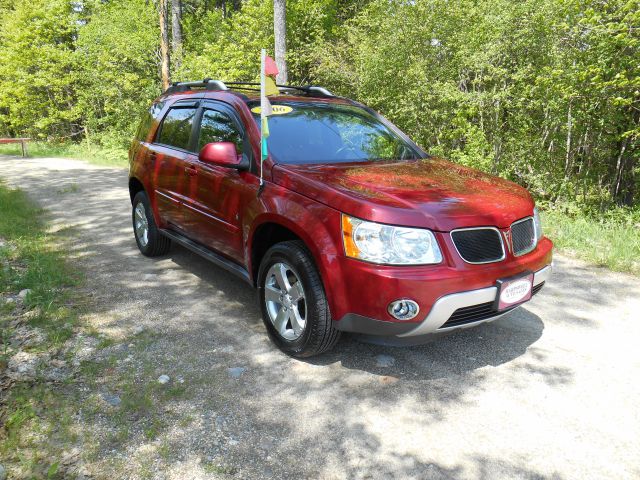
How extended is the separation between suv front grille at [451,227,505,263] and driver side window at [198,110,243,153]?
1.90 meters

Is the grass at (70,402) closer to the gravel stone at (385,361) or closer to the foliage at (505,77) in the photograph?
the gravel stone at (385,361)

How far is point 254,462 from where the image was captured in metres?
2.53

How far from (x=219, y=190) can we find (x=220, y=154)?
528 mm

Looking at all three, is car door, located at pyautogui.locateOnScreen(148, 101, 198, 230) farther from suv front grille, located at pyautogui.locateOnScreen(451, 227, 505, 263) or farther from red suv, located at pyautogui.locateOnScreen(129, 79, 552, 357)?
suv front grille, located at pyautogui.locateOnScreen(451, 227, 505, 263)

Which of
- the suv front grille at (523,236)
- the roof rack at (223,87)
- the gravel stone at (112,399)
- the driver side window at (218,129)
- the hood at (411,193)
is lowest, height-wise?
the gravel stone at (112,399)

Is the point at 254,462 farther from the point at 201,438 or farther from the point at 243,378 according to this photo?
the point at 243,378

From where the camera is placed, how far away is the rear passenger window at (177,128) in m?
4.83

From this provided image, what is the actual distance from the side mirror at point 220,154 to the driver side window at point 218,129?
0.24m

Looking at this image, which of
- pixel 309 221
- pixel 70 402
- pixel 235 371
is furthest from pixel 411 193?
pixel 70 402

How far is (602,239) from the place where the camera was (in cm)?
646

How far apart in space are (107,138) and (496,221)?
76.0 feet

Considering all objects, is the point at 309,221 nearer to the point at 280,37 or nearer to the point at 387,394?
the point at 387,394

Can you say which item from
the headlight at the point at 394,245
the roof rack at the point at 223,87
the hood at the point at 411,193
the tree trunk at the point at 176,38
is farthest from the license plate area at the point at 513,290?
the tree trunk at the point at 176,38

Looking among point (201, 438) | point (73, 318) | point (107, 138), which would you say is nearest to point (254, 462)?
point (201, 438)
